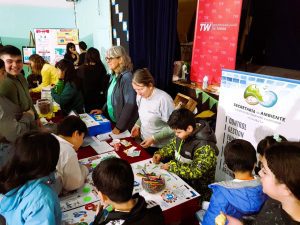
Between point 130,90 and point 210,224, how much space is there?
1.44 metres

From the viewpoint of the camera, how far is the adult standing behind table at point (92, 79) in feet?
9.57

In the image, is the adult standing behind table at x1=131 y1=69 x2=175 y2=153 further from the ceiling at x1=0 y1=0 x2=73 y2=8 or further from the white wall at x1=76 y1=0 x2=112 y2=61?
the ceiling at x1=0 y1=0 x2=73 y2=8

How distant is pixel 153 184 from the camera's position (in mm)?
1445

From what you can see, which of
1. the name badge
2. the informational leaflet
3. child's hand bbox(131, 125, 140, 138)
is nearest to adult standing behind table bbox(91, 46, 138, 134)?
child's hand bbox(131, 125, 140, 138)

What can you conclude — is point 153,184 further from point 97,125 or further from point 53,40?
point 53,40

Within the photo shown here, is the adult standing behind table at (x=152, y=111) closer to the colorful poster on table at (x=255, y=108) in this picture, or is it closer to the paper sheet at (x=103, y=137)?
the paper sheet at (x=103, y=137)

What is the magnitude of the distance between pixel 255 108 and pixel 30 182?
1.64 m

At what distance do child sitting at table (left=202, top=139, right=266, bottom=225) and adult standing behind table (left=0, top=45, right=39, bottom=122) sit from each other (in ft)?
5.77

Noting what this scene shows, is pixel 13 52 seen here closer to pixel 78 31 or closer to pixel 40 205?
pixel 40 205

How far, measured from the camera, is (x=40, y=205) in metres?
1.10

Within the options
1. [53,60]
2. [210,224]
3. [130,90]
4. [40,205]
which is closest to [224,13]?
[130,90]

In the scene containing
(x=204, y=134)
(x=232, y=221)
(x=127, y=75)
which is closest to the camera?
(x=232, y=221)

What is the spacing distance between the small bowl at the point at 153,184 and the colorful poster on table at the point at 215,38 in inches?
74.6

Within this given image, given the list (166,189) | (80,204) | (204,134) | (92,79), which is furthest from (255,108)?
(92,79)
